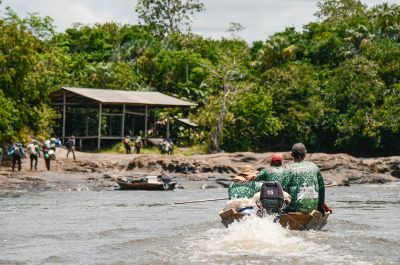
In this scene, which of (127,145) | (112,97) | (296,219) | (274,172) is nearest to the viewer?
(274,172)

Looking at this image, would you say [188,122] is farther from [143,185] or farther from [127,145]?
[143,185]

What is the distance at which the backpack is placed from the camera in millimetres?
15367

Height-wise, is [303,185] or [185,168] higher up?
[303,185]

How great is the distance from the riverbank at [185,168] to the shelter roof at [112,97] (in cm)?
369

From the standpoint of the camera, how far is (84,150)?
163ft

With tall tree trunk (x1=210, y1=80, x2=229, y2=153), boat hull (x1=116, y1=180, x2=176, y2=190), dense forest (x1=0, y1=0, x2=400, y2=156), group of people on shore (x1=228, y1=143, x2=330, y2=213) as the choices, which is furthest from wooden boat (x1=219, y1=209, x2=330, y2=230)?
tall tree trunk (x1=210, y1=80, x2=229, y2=153)

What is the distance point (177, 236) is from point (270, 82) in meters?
41.0

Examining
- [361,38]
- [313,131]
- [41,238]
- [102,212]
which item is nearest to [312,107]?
[313,131]

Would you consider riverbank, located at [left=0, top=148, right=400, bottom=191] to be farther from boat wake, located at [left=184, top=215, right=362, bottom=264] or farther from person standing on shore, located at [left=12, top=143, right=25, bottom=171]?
boat wake, located at [left=184, top=215, right=362, bottom=264]

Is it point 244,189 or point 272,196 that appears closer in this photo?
point 272,196

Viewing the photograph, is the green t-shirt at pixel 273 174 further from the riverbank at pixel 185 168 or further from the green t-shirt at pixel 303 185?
the riverbank at pixel 185 168

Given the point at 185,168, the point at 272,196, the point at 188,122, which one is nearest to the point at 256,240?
the point at 272,196

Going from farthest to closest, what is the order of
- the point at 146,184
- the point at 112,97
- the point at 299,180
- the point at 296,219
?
the point at 112,97 < the point at 146,184 < the point at 296,219 < the point at 299,180

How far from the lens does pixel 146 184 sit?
3566cm
